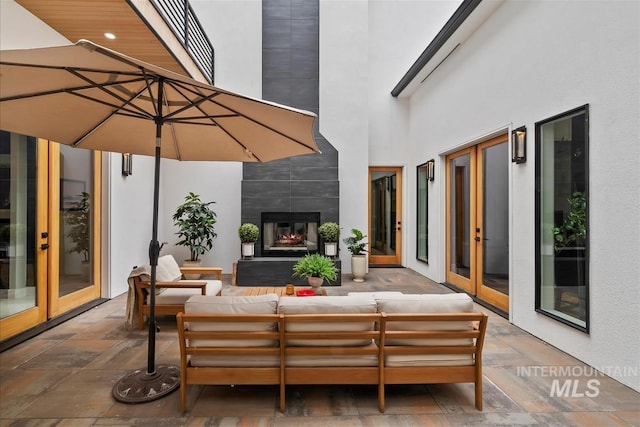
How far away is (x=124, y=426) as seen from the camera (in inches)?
83.7

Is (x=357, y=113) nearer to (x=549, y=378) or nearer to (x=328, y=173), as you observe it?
(x=328, y=173)

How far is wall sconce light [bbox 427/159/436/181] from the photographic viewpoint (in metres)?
6.48

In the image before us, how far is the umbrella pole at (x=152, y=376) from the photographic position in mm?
2420

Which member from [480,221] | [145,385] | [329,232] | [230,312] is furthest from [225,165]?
[230,312]

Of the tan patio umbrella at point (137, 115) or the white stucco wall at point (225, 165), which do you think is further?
the white stucco wall at point (225, 165)

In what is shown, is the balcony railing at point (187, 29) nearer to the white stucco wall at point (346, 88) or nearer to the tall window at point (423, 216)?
the white stucco wall at point (346, 88)

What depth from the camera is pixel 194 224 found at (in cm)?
662

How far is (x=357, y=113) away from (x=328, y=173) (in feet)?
4.84

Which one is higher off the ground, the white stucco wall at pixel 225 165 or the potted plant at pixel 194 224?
the white stucco wall at pixel 225 165

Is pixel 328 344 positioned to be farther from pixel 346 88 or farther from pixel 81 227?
pixel 346 88

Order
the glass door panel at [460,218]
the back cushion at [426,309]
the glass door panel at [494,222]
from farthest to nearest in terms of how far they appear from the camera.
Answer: the glass door panel at [460,218] → the glass door panel at [494,222] → the back cushion at [426,309]

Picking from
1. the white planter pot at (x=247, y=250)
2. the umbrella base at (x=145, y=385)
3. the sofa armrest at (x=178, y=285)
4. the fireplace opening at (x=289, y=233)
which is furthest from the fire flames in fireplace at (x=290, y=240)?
the umbrella base at (x=145, y=385)

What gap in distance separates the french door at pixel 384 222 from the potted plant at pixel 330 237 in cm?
169

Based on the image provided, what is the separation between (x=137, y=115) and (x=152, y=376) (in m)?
2.02
